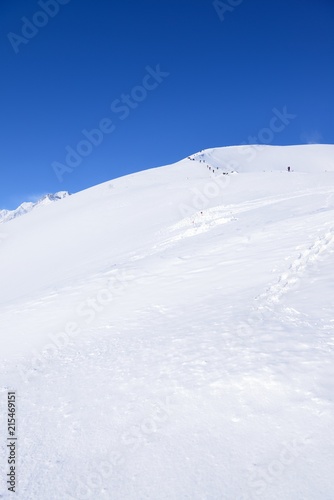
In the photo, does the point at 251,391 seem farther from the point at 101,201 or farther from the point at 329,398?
the point at 101,201

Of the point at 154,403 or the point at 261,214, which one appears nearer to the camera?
the point at 154,403

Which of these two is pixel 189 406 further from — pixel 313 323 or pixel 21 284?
pixel 21 284

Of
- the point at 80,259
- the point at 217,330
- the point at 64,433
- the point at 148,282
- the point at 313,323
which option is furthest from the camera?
the point at 80,259

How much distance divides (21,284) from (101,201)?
785 inches

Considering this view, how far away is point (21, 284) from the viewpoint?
17.4 meters

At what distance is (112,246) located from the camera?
786 inches

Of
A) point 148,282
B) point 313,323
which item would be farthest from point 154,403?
point 148,282

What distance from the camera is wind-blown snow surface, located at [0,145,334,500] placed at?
387 centimetres

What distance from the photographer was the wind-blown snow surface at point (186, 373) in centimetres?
387

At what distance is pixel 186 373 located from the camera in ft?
18.2

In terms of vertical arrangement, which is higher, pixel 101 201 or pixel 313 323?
pixel 101 201

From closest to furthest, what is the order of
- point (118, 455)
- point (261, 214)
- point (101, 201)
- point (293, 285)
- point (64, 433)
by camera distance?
point (118, 455), point (64, 433), point (293, 285), point (261, 214), point (101, 201)

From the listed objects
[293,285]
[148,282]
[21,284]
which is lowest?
[293,285]

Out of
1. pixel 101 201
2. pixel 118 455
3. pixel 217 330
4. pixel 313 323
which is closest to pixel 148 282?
pixel 217 330
